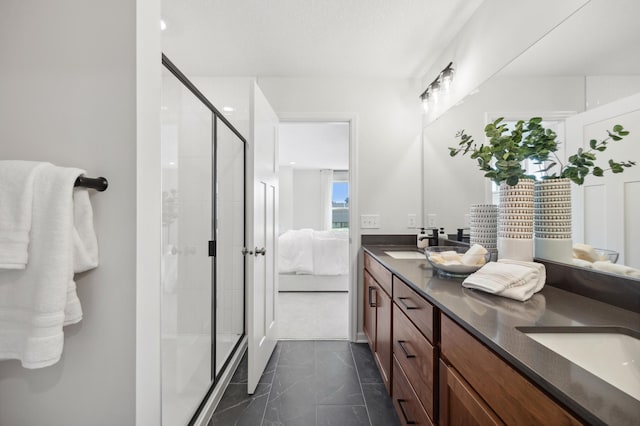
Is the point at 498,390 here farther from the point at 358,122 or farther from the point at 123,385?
the point at 358,122

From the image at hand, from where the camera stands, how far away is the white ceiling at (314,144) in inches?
166

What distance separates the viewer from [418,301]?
1129 mm

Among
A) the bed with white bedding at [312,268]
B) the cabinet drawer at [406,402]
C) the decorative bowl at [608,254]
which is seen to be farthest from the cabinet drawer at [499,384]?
the bed with white bedding at [312,268]

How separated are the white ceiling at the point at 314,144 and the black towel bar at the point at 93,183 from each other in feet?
8.73

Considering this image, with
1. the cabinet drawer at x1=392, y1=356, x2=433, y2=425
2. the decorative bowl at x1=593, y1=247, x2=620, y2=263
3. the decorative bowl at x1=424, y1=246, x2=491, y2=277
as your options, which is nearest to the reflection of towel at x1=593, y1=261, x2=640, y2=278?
the decorative bowl at x1=593, y1=247, x2=620, y2=263

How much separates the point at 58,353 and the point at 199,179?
45.5 inches

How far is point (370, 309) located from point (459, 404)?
1.35 meters

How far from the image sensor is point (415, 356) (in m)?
1.16

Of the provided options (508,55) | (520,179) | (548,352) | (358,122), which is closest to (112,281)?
(548,352)

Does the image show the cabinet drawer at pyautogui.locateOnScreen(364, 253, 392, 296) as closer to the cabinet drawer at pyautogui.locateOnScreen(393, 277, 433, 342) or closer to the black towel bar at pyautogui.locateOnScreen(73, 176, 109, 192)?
the cabinet drawer at pyautogui.locateOnScreen(393, 277, 433, 342)

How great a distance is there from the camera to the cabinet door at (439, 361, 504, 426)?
2.26 feet

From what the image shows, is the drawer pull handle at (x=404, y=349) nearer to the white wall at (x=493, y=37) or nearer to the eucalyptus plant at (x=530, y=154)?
the eucalyptus plant at (x=530, y=154)

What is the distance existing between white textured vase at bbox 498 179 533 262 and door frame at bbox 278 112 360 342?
1383 millimetres

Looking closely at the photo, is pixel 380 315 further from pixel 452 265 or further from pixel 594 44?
pixel 594 44
